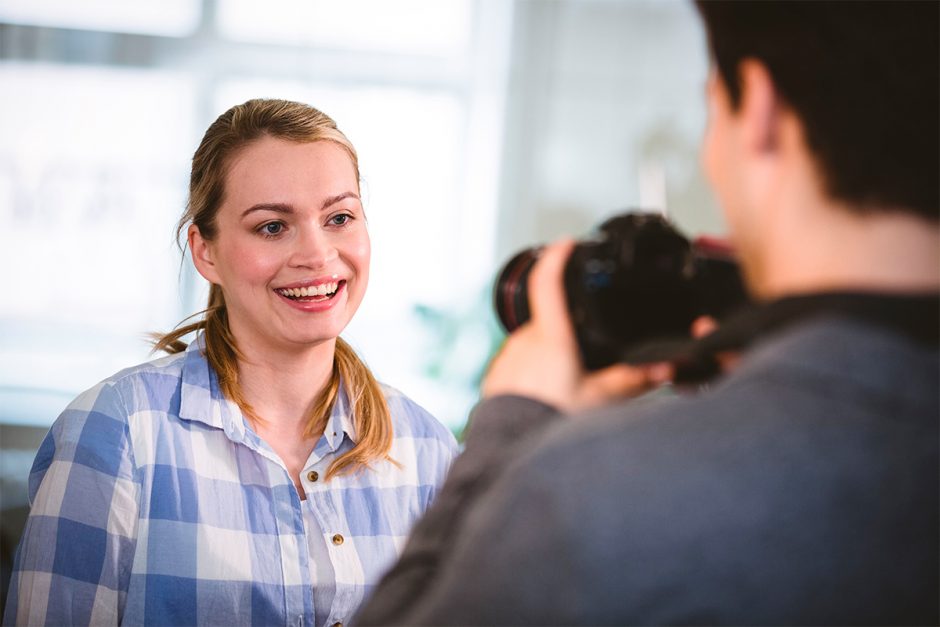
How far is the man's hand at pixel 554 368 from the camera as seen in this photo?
0.69 m

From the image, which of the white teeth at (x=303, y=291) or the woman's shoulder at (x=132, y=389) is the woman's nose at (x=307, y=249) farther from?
the woman's shoulder at (x=132, y=389)

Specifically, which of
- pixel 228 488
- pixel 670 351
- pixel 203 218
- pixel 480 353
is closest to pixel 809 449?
pixel 670 351

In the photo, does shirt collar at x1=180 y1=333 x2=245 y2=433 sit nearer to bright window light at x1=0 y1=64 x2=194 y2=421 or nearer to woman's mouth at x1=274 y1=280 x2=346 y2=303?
woman's mouth at x1=274 y1=280 x2=346 y2=303

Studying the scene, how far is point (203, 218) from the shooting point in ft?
4.73

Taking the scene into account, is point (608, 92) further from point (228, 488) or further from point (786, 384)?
point (786, 384)

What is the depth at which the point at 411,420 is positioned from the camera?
1531 millimetres

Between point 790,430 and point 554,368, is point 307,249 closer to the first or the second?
point 554,368

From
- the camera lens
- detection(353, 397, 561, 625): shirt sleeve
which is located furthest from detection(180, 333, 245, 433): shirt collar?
detection(353, 397, 561, 625): shirt sleeve

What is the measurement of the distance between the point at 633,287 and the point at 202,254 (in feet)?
2.78

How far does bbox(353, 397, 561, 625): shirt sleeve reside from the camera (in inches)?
24.9

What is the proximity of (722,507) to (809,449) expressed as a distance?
0.06m

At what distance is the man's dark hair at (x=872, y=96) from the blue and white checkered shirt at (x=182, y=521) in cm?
92

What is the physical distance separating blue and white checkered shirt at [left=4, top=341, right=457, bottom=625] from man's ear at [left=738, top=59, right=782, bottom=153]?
0.89 meters

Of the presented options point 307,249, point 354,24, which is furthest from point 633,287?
point 354,24
